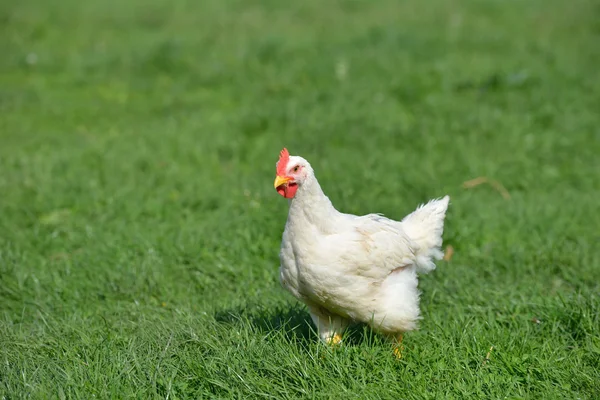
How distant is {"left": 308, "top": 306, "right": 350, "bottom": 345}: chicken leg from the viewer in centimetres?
448

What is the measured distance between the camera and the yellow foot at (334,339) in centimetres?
436

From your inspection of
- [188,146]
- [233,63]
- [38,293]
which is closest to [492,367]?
[38,293]

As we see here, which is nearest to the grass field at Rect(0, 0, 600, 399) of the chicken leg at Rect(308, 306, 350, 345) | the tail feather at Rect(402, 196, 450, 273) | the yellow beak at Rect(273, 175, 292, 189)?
the chicken leg at Rect(308, 306, 350, 345)

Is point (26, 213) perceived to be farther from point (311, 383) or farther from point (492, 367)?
point (492, 367)

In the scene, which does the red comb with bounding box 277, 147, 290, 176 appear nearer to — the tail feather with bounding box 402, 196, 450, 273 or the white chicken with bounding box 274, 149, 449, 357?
the white chicken with bounding box 274, 149, 449, 357

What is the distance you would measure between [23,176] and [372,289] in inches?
173

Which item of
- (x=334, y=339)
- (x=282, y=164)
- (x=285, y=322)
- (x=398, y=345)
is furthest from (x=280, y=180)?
(x=398, y=345)

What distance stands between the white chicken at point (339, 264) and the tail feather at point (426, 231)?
0.65 feet

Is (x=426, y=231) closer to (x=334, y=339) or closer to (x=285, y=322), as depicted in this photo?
(x=334, y=339)

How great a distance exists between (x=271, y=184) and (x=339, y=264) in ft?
10.1

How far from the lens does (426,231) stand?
486cm

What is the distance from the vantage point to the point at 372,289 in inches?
170

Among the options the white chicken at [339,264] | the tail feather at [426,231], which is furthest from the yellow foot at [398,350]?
the tail feather at [426,231]

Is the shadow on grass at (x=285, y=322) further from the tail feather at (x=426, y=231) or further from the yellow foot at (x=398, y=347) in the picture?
the tail feather at (x=426, y=231)
